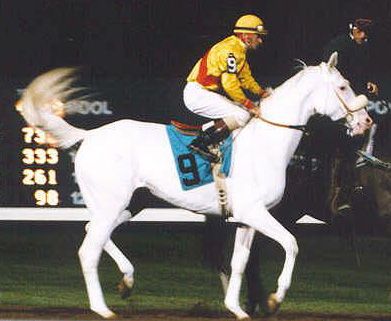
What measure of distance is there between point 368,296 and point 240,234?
2.22 m

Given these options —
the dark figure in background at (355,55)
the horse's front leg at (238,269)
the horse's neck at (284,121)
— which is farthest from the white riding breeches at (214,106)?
the dark figure in background at (355,55)

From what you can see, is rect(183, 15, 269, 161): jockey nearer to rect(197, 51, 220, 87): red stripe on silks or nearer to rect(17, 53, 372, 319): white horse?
rect(197, 51, 220, 87): red stripe on silks

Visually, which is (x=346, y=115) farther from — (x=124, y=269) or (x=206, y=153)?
(x=124, y=269)

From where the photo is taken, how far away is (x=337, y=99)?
37.3ft

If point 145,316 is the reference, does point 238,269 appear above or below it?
above

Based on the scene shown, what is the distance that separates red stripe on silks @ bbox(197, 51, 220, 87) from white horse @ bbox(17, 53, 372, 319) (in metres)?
0.34

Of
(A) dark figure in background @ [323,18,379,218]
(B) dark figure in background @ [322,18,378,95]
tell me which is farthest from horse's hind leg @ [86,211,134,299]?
(B) dark figure in background @ [322,18,378,95]

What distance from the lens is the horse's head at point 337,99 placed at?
1135cm

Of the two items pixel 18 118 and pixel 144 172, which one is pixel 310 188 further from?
pixel 18 118

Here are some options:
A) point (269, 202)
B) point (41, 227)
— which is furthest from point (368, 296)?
point (41, 227)

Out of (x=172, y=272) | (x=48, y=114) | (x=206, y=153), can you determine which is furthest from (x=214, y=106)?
(x=172, y=272)

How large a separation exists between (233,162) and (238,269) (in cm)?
67

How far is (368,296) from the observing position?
13.4 metres

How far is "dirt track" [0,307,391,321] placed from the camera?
1120 centimetres
